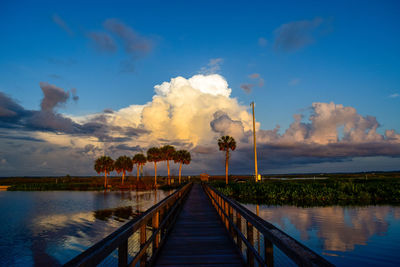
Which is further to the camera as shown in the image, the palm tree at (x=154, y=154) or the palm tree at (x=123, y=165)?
the palm tree at (x=123, y=165)

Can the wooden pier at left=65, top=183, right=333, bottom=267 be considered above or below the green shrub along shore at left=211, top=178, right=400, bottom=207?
above

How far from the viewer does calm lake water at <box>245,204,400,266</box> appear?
1074 centimetres

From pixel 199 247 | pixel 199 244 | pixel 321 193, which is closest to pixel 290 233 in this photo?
pixel 199 244

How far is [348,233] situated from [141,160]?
70.4 meters

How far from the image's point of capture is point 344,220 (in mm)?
17891

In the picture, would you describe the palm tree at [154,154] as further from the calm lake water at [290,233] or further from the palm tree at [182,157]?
the calm lake water at [290,233]

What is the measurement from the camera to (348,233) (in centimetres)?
1451

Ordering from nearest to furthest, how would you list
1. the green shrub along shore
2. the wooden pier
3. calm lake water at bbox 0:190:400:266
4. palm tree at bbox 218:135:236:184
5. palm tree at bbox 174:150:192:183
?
the wooden pier, calm lake water at bbox 0:190:400:266, the green shrub along shore, palm tree at bbox 218:135:236:184, palm tree at bbox 174:150:192:183

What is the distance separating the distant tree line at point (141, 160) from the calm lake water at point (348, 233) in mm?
53452

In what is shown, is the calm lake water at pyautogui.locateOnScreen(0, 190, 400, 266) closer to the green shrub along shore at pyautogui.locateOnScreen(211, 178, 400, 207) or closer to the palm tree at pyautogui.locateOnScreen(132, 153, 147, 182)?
the green shrub along shore at pyautogui.locateOnScreen(211, 178, 400, 207)

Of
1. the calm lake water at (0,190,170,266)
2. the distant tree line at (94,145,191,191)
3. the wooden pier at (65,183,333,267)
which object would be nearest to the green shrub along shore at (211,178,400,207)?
the calm lake water at (0,190,170,266)

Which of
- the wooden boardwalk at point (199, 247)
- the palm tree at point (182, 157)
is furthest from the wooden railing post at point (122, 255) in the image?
the palm tree at point (182, 157)

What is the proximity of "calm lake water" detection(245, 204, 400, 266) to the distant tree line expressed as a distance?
175 ft

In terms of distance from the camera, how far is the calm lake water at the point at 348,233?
10742 mm
